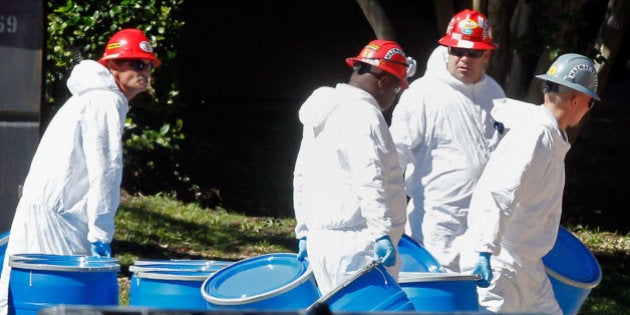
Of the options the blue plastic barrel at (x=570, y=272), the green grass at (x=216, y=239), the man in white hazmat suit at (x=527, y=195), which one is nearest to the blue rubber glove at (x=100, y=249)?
the man in white hazmat suit at (x=527, y=195)

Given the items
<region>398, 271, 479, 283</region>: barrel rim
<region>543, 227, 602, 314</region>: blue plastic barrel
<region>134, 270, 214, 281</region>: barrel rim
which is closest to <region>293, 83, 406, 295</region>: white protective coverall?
<region>398, 271, 479, 283</region>: barrel rim

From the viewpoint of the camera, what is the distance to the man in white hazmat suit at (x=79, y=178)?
5.43m

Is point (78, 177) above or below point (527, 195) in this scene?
below

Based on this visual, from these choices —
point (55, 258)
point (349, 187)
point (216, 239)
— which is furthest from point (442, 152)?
point (216, 239)

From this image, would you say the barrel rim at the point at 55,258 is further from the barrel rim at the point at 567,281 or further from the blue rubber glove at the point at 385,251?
the barrel rim at the point at 567,281

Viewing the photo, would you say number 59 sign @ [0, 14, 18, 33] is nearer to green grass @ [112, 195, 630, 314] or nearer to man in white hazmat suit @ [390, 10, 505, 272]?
green grass @ [112, 195, 630, 314]

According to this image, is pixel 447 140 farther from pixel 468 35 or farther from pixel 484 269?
pixel 484 269

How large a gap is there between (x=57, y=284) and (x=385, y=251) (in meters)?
1.55

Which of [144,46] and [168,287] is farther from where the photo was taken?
[144,46]

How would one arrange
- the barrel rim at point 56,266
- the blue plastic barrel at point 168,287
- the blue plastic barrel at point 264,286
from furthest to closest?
the blue plastic barrel at point 168,287
the barrel rim at point 56,266
the blue plastic barrel at point 264,286

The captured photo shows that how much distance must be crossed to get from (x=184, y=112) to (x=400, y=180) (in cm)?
839

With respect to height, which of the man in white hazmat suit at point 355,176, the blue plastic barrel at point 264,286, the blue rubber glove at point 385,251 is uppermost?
the man in white hazmat suit at point 355,176

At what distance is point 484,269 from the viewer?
509 centimetres

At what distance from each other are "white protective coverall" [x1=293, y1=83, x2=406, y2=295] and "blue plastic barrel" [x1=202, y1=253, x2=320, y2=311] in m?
0.13
